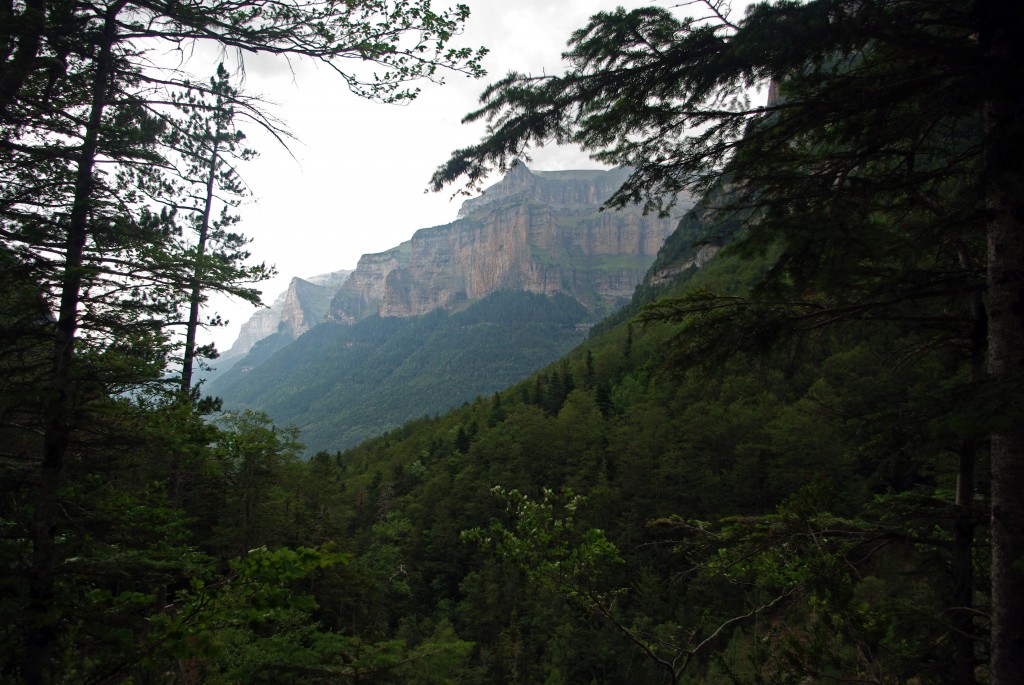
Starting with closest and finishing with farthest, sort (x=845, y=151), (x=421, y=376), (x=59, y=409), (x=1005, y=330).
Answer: (x=1005, y=330) → (x=845, y=151) → (x=59, y=409) → (x=421, y=376)

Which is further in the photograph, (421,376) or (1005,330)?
(421,376)

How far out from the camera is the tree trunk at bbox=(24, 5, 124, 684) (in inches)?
152

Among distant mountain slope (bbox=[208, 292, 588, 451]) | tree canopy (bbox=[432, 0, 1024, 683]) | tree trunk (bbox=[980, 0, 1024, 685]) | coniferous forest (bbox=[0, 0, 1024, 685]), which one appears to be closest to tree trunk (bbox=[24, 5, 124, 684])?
coniferous forest (bbox=[0, 0, 1024, 685])

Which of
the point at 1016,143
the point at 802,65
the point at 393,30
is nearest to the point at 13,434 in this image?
the point at 393,30

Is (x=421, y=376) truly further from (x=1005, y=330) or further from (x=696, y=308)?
(x=1005, y=330)

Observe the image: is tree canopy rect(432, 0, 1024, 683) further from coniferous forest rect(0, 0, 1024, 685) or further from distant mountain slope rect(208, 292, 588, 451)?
distant mountain slope rect(208, 292, 588, 451)

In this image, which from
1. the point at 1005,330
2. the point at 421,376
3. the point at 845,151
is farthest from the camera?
the point at 421,376

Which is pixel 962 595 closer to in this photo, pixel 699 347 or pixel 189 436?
pixel 699 347

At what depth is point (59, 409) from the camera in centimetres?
406

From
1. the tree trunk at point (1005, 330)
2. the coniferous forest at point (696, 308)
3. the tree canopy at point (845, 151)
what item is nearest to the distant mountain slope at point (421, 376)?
the coniferous forest at point (696, 308)

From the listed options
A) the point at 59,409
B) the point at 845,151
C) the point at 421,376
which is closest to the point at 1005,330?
the point at 845,151

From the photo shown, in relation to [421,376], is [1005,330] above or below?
above

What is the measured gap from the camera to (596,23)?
3.22 metres

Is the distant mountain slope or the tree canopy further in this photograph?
the distant mountain slope
